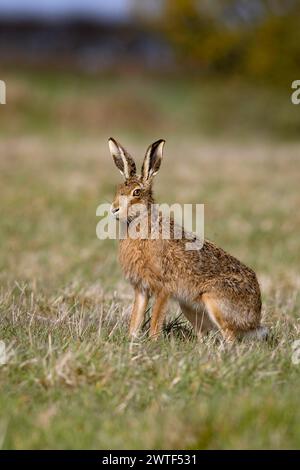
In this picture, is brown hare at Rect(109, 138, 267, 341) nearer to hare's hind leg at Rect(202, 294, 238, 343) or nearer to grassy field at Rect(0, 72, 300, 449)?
hare's hind leg at Rect(202, 294, 238, 343)

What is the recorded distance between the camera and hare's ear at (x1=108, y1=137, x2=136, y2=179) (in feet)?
21.1

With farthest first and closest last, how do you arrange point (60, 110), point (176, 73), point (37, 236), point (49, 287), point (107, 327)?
1. point (176, 73)
2. point (60, 110)
3. point (37, 236)
4. point (49, 287)
5. point (107, 327)

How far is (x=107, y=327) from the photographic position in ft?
21.1

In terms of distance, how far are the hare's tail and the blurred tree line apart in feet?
80.5

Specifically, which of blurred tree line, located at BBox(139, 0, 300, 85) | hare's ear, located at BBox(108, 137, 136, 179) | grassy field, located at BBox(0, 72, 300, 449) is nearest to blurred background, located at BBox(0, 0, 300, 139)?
blurred tree line, located at BBox(139, 0, 300, 85)

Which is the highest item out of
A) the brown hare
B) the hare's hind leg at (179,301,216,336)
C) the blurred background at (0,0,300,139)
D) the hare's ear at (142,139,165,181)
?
the blurred background at (0,0,300,139)

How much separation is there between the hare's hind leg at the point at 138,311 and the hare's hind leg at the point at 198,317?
0.28 m

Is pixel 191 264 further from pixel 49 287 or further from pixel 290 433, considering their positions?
pixel 49 287

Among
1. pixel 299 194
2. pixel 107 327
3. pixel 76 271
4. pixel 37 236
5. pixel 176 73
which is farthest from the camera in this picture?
pixel 176 73

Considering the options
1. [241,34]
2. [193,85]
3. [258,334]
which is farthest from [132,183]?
[193,85]

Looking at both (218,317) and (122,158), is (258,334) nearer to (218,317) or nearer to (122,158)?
(218,317)
